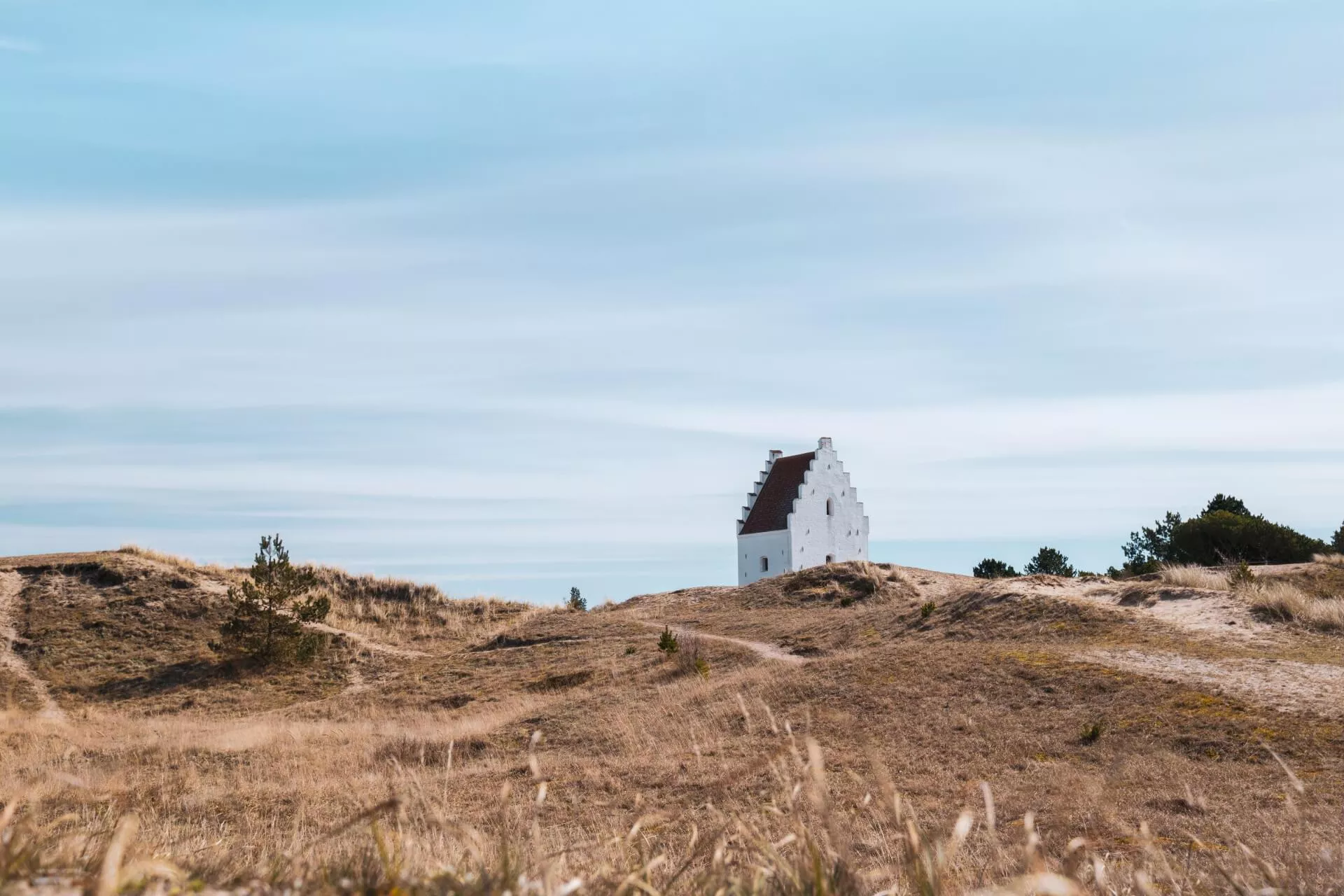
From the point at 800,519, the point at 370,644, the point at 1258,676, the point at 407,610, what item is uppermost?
the point at 800,519

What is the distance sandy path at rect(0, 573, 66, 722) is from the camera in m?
31.2

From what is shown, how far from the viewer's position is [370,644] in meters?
38.8

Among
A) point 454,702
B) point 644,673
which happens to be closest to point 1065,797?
point 644,673

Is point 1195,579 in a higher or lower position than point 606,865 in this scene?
higher

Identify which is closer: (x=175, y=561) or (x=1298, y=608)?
(x=1298, y=608)

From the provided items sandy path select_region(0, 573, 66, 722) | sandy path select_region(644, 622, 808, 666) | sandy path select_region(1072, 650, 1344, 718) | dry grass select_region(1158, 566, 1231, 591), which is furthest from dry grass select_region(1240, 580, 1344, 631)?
sandy path select_region(0, 573, 66, 722)

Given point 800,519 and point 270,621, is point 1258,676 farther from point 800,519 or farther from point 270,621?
point 800,519

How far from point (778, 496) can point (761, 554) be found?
384 cm

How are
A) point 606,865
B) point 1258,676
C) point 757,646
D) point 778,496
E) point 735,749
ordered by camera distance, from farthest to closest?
point 778,496, point 757,646, point 1258,676, point 735,749, point 606,865

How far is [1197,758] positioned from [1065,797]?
148 inches

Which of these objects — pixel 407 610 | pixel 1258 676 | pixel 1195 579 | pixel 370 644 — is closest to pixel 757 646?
pixel 1195 579

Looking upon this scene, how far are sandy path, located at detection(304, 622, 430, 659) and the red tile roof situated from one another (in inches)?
987

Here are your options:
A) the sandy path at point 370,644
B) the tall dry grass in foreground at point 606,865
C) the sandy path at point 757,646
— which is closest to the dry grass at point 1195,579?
the sandy path at point 757,646

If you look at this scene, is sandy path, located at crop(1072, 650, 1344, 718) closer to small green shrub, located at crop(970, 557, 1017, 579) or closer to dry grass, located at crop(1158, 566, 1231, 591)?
dry grass, located at crop(1158, 566, 1231, 591)
